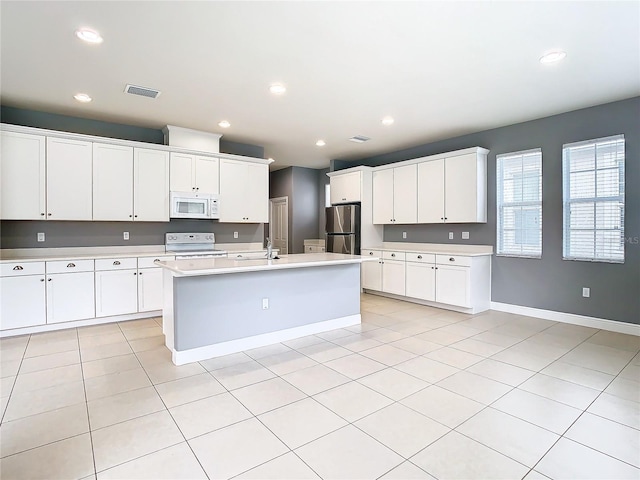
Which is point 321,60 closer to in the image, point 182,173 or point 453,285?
point 182,173

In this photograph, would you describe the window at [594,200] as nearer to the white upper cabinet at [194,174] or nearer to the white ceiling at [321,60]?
the white ceiling at [321,60]

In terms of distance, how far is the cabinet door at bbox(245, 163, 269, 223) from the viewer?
18.8 ft

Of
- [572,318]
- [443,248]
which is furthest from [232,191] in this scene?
[572,318]

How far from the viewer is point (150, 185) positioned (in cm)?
482

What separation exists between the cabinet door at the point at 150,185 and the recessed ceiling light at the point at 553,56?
4.54 m

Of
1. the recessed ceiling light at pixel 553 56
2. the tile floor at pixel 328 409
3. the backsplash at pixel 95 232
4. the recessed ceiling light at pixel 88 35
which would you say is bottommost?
the tile floor at pixel 328 409

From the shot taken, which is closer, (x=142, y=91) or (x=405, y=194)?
(x=142, y=91)

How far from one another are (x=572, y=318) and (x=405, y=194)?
2.97m

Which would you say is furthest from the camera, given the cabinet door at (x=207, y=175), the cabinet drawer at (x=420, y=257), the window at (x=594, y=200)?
the cabinet drawer at (x=420, y=257)

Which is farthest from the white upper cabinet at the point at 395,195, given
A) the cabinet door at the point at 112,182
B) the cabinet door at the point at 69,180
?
the cabinet door at the point at 69,180

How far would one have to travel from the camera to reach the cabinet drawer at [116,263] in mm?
4277

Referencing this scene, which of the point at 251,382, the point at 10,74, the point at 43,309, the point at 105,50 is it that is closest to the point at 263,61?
the point at 105,50

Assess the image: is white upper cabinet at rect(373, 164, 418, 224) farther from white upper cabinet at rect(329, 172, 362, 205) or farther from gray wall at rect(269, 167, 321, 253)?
gray wall at rect(269, 167, 321, 253)

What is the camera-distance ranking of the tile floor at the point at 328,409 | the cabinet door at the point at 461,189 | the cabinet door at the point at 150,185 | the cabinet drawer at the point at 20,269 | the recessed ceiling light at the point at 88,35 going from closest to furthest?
the tile floor at the point at 328,409 < the recessed ceiling light at the point at 88,35 < the cabinet drawer at the point at 20,269 < the cabinet door at the point at 150,185 < the cabinet door at the point at 461,189
